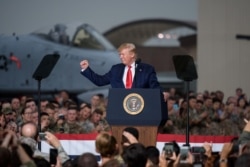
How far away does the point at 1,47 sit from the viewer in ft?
82.1

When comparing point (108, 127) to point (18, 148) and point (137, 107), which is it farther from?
point (18, 148)

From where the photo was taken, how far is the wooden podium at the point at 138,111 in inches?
568

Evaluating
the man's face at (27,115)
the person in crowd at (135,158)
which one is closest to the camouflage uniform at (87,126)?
the man's face at (27,115)

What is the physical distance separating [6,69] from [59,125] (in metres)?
7.50

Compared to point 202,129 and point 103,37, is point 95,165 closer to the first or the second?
point 202,129

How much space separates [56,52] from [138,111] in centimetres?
1133

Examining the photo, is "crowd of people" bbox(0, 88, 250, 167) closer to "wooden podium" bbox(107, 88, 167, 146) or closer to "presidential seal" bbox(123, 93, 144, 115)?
"wooden podium" bbox(107, 88, 167, 146)

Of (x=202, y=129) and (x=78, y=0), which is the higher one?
(x=78, y=0)

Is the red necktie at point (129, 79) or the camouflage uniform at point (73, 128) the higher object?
the red necktie at point (129, 79)

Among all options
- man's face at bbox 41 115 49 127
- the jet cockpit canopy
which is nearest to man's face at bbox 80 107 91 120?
man's face at bbox 41 115 49 127

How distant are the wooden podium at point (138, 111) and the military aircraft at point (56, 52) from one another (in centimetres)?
1043

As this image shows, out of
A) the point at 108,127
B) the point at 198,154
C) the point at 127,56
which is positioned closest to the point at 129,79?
the point at 127,56

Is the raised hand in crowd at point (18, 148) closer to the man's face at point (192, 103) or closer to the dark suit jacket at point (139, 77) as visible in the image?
the dark suit jacket at point (139, 77)

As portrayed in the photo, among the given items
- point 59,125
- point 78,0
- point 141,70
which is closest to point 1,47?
→ point 78,0
